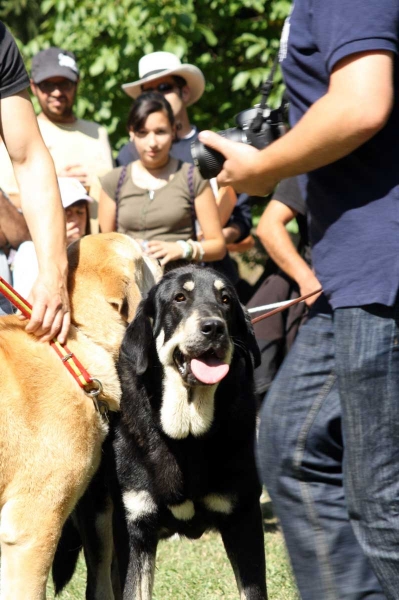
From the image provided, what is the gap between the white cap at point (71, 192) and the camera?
4.89m

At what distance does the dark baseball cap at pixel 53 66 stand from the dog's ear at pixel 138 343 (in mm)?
2855

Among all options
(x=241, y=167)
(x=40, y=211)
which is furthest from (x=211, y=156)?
(x=40, y=211)

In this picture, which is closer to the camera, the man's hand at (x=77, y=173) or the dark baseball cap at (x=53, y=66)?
the man's hand at (x=77, y=173)

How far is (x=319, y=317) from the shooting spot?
7.63 feet

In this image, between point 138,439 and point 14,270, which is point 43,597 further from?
point 14,270

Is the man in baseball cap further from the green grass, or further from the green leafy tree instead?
the green grass

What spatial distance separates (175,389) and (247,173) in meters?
1.36

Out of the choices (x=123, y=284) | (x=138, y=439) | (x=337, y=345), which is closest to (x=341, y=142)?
(x=337, y=345)

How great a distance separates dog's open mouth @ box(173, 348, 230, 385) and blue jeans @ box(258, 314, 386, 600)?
924mm

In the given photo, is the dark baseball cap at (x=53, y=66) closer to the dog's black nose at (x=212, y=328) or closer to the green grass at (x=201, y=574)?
the dog's black nose at (x=212, y=328)

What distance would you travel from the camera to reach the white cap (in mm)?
4895

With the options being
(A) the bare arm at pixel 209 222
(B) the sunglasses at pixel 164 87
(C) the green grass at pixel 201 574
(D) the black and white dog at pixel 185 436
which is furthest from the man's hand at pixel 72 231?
(C) the green grass at pixel 201 574

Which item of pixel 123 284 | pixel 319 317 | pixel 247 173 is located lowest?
pixel 123 284

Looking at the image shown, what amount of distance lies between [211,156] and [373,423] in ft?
3.01
